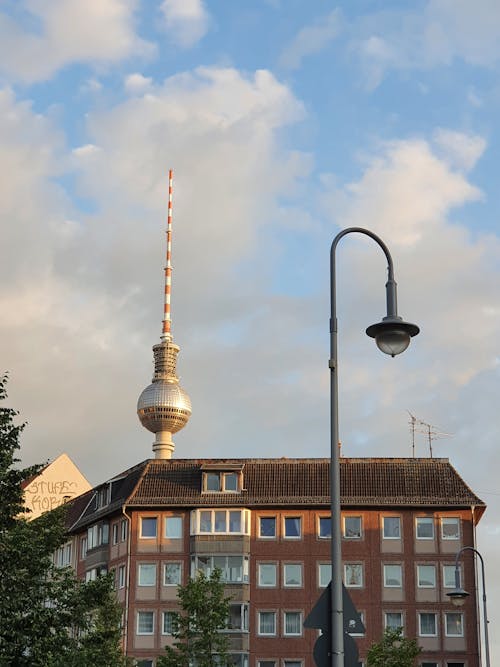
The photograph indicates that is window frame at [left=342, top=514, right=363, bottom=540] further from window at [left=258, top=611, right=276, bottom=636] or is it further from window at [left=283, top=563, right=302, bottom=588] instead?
window at [left=258, top=611, right=276, bottom=636]

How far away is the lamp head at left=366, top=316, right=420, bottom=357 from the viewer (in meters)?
20.4

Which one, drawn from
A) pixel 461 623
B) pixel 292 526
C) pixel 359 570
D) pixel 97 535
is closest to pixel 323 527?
pixel 292 526

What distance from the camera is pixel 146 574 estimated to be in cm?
9188

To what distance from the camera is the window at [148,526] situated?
93.0 meters

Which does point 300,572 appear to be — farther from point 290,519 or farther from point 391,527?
point 391,527

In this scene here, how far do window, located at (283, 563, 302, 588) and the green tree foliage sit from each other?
47.5 meters

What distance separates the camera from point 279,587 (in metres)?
91.2

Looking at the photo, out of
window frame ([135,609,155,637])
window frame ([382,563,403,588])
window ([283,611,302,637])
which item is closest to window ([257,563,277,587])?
window ([283,611,302,637])

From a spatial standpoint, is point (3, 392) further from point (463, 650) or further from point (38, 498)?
point (38, 498)

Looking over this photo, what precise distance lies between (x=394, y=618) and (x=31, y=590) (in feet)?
180

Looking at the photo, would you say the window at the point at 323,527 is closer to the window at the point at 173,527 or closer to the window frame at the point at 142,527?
the window at the point at 173,527

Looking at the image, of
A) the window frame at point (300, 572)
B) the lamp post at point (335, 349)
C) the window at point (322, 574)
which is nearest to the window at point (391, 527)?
the window at point (322, 574)

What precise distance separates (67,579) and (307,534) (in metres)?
51.9

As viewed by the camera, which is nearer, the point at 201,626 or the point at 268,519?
the point at 201,626
